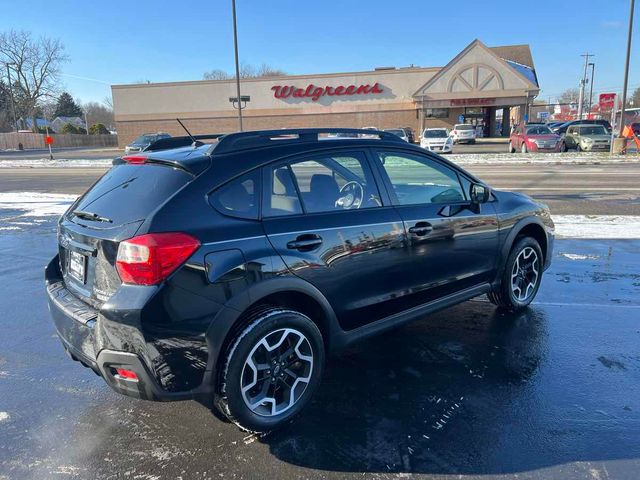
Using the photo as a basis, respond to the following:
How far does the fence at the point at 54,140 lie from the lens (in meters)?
61.6

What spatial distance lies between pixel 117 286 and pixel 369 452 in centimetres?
169

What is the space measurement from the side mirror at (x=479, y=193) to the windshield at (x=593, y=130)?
26972 millimetres

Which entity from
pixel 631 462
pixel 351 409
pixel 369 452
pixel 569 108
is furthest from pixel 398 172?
pixel 569 108

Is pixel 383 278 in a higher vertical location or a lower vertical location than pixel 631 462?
higher

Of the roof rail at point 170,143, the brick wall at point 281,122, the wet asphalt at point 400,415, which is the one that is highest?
the brick wall at point 281,122

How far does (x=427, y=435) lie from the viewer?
293 centimetres

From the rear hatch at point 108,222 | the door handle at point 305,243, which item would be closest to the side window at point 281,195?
the door handle at point 305,243

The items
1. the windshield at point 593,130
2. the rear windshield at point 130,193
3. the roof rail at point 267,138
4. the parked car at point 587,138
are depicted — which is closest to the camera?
the rear windshield at point 130,193

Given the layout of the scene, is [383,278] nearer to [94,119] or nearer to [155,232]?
[155,232]

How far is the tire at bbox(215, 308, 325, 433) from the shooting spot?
9.02ft

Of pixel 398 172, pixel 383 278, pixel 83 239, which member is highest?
pixel 398 172

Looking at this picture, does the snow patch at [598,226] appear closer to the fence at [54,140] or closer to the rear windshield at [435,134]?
the rear windshield at [435,134]

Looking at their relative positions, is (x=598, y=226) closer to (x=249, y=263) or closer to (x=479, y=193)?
(x=479, y=193)

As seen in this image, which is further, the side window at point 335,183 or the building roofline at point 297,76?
the building roofline at point 297,76
